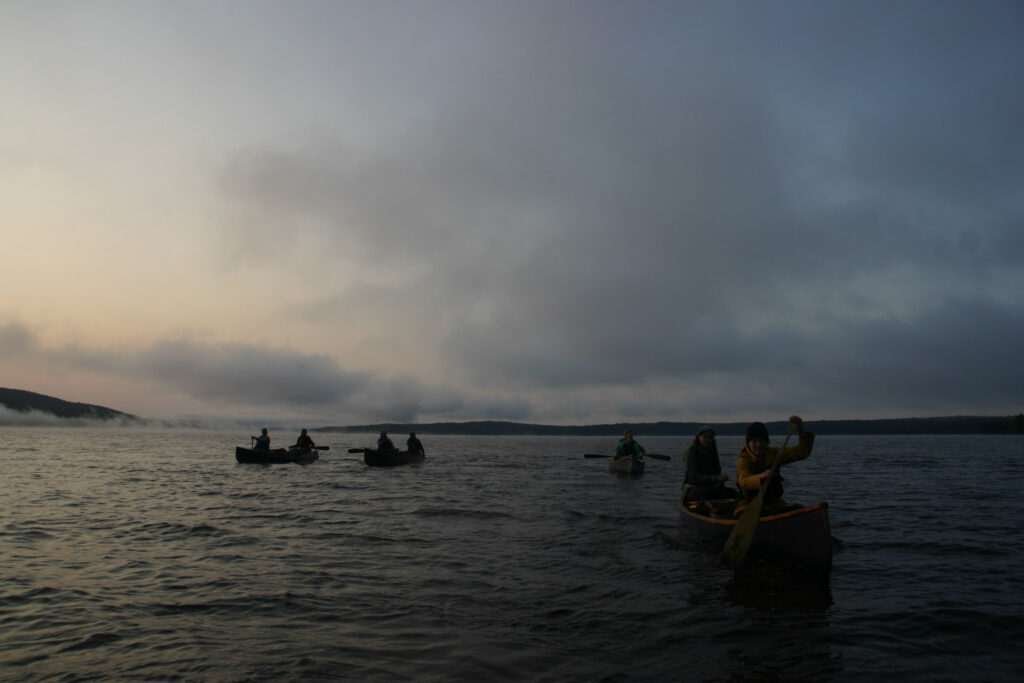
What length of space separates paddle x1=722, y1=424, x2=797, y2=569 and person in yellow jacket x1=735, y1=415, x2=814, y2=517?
0.14 m

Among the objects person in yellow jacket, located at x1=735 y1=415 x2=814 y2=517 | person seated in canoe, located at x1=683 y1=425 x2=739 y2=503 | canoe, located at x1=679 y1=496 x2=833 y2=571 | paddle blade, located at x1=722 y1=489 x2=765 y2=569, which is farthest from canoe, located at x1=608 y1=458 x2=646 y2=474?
paddle blade, located at x1=722 y1=489 x2=765 y2=569

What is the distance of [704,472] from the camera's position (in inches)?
643

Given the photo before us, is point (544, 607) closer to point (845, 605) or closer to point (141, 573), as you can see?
point (845, 605)

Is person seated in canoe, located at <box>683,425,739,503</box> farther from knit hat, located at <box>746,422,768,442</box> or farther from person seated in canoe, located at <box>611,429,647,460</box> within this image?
person seated in canoe, located at <box>611,429,647,460</box>

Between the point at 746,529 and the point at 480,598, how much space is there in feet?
18.1

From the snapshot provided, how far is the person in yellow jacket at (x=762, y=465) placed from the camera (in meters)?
11.3

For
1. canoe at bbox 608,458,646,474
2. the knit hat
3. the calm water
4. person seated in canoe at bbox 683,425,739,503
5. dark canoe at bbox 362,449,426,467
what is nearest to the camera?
the calm water

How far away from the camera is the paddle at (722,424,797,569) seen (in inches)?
440

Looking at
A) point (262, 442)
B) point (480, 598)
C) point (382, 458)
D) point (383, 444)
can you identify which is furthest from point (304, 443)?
point (480, 598)

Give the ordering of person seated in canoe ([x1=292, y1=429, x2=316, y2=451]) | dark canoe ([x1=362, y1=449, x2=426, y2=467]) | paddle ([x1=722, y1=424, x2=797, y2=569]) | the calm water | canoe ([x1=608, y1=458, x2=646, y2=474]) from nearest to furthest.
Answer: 1. the calm water
2. paddle ([x1=722, y1=424, x2=797, y2=569])
3. canoe ([x1=608, y1=458, x2=646, y2=474])
4. dark canoe ([x1=362, y1=449, x2=426, y2=467])
5. person seated in canoe ([x1=292, y1=429, x2=316, y2=451])

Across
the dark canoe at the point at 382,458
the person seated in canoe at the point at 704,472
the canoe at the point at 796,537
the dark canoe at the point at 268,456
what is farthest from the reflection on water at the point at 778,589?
the dark canoe at the point at 268,456

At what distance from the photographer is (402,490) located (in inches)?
987

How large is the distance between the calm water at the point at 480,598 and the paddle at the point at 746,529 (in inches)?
15.1

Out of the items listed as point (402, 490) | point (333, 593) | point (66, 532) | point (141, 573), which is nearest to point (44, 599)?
point (141, 573)
